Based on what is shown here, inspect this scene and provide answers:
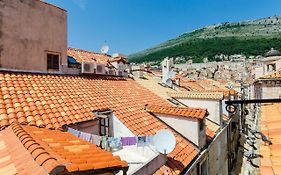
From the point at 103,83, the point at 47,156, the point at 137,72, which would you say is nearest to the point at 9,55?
the point at 103,83

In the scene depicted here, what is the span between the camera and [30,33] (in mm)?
12820

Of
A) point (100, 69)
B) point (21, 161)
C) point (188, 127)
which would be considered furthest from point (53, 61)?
point (21, 161)

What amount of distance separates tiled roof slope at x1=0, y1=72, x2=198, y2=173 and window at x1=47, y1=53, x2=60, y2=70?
0.92 metres

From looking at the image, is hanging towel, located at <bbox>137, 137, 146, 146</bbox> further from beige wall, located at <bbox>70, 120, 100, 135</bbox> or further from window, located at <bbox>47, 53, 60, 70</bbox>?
window, located at <bbox>47, 53, 60, 70</bbox>

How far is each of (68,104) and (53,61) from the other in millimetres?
4691

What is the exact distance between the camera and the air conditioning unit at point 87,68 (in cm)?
1524

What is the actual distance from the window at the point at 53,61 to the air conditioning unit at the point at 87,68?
1515 mm

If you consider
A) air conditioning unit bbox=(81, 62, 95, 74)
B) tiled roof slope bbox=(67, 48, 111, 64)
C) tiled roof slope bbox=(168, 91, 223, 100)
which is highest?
tiled roof slope bbox=(67, 48, 111, 64)

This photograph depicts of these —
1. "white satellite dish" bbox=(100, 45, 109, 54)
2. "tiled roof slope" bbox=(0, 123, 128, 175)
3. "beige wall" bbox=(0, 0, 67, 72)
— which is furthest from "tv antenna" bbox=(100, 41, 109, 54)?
"tiled roof slope" bbox=(0, 123, 128, 175)

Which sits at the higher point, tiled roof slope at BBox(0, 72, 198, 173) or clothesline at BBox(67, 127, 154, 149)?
tiled roof slope at BBox(0, 72, 198, 173)

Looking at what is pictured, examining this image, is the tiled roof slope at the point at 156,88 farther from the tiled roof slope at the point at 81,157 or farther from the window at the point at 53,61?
the tiled roof slope at the point at 81,157

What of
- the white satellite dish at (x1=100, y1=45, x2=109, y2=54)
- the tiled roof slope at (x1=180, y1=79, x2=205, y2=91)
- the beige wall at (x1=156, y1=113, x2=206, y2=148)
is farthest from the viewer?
the tiled roof slope at (x1=180, y1=79, x2=205, y2=91)

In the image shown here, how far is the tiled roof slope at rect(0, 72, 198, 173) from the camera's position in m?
8.60

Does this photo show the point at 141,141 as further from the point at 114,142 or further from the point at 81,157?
the point at 81,157
